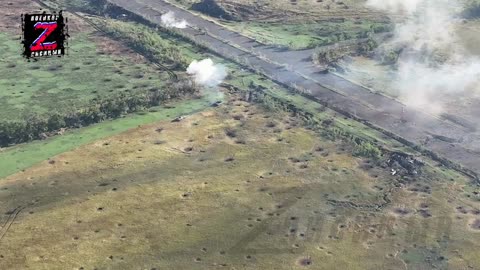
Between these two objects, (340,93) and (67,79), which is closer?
(340,93)

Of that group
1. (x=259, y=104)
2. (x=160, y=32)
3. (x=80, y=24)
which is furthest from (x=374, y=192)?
(x=80, y=24)

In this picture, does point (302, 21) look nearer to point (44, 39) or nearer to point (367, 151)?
point (367, 151)

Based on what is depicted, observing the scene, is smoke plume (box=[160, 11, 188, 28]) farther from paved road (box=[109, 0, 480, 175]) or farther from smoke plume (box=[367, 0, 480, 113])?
smoke plume (box=[367, 0, 480, 113])

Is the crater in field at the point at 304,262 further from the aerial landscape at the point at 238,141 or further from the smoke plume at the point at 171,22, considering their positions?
the smoke plume at the point at 171,22

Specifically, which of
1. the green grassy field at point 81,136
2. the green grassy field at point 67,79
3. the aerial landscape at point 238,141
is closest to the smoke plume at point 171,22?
the aerial landscape at point 238,141

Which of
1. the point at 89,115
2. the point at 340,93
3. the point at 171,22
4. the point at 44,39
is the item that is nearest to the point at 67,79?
the point at 89,115

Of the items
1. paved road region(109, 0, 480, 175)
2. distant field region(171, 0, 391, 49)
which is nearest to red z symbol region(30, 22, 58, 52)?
paved road region(109, 0, 480, 175)
